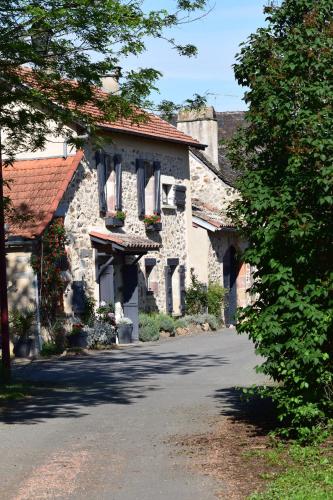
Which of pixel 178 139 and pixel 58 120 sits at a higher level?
pixel 178 139

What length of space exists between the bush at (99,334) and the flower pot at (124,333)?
0.77 metres

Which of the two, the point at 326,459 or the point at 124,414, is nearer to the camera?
the point at 326,459

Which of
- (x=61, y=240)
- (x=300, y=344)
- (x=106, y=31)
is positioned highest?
(x=106, y=31)

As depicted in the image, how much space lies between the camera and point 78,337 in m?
24.3

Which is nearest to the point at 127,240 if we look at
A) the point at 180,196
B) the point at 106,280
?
the point at 106,280

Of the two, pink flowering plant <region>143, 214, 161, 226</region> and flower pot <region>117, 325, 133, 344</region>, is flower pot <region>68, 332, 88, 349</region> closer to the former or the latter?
flower pot <region>117, 325, 133, 344</region>

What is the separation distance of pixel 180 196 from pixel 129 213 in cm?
362

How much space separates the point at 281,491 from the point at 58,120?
8435mm

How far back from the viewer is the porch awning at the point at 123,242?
25.9 m

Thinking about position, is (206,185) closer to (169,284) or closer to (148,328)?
(169,284)

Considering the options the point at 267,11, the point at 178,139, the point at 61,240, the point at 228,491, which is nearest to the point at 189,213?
the point at 178,139

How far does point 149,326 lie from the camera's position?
27562 mm

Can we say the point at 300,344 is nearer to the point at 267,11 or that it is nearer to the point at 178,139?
the point at 267,11

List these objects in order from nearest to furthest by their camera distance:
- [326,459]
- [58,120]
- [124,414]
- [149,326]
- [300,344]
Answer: [326,459], [300,344], [124,414], [58,120], [149,326]
